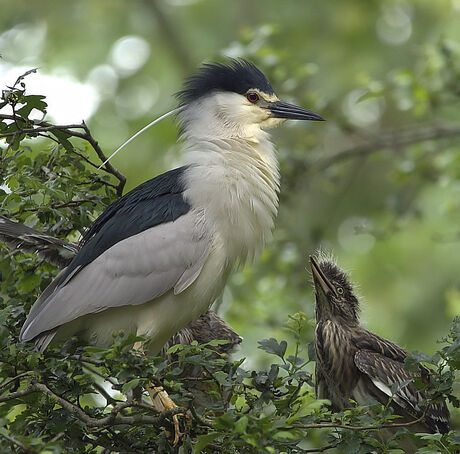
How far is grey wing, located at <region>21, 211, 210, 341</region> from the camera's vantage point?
341 cm

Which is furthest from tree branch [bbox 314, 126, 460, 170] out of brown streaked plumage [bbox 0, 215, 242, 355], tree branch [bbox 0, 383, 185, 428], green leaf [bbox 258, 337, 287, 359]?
tree branch [bbox 0, 383, 185, 428]

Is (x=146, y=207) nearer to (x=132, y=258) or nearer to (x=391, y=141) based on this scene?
(x=132, y=258)

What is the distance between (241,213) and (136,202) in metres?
0.45

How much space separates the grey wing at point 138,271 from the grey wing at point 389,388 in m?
0.94

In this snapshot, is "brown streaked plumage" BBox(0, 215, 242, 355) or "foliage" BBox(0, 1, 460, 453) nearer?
"foliage" BBox(0, 1, 460, 453)

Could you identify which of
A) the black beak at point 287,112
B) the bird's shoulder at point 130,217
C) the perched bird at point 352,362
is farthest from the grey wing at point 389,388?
the black beak at point 287,112

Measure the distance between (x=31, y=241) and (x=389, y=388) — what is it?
5.38 feet

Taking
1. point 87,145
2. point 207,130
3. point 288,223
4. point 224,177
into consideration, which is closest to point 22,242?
point 87,145

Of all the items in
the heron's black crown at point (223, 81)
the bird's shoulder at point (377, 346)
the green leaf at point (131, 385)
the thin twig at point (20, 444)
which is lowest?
the thin twig at point (20, 444)

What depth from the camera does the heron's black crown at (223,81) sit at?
428 centimetres

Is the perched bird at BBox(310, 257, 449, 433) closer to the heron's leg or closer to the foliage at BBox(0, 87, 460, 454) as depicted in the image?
the foliage at BBox(0, 87, 460, 454)

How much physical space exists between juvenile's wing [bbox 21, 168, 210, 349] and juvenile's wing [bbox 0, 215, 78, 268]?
0.09m

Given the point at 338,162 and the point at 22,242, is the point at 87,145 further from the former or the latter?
the point at 338,162

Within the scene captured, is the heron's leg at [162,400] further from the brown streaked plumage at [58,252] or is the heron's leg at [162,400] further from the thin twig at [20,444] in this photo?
the thin twig at [20,444]
